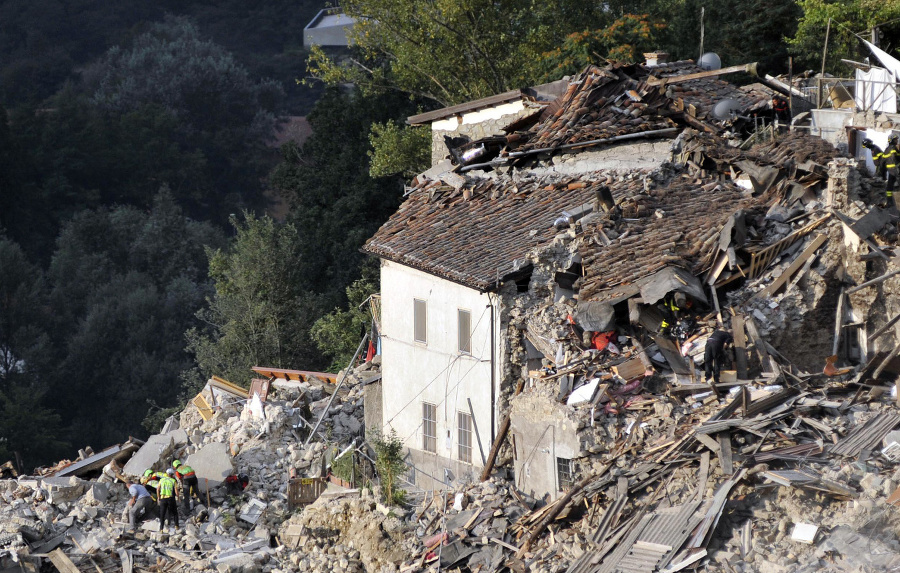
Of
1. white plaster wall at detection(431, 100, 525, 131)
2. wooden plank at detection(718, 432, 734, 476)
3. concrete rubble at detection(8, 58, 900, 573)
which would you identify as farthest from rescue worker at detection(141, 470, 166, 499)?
wooden plank at detection(718, 432, 734, 476)

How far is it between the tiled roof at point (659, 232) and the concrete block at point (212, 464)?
8.81 m

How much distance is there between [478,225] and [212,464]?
7.36 meters

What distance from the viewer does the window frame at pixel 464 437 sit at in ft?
72.5

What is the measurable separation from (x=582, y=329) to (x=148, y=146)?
184 feet

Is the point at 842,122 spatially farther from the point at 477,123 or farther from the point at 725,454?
the point at 725,454

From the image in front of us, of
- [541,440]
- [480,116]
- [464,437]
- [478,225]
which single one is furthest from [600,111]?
[541,440]

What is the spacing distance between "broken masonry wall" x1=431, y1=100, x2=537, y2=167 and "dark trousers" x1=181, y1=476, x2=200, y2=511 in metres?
9.24

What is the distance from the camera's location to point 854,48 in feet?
112

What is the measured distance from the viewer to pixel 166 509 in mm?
23922

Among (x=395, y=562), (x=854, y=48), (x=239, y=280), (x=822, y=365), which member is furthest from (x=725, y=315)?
(x=239, y=280)

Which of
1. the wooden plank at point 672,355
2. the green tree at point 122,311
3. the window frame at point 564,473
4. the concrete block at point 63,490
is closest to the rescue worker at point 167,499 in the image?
the concrete block at point 63,490

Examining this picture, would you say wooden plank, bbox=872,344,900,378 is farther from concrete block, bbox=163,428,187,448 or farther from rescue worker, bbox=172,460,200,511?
concrete block, bbox=163,428,187,448

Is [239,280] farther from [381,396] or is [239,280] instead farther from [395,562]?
[395,562]

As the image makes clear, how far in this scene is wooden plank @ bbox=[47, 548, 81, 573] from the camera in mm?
22953
